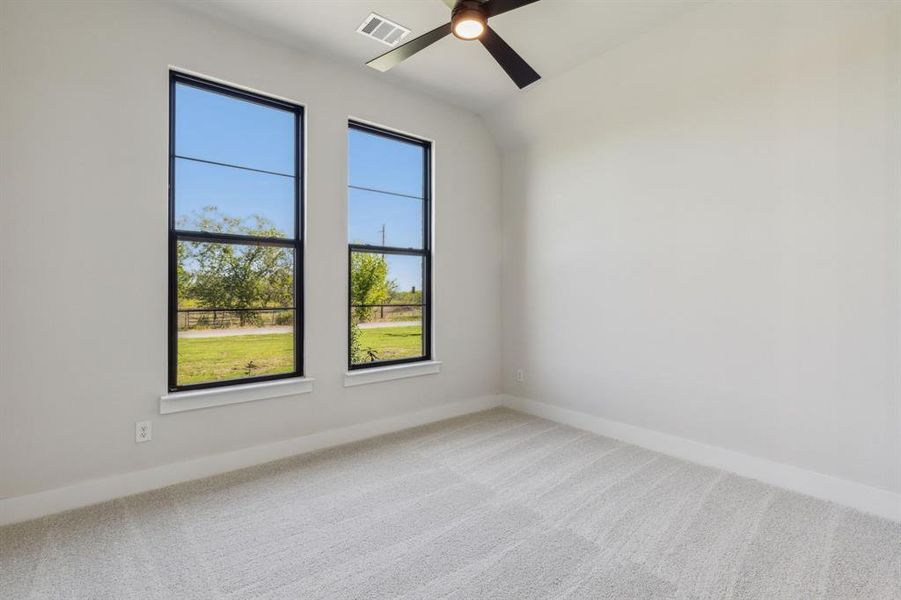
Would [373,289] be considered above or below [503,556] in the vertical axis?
above

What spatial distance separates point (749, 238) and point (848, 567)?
6.23 feet

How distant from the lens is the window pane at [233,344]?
9.44ft

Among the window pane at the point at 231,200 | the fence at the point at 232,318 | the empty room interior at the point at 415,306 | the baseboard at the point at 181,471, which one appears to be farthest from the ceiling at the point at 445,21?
the baseboard at the point at 181,471

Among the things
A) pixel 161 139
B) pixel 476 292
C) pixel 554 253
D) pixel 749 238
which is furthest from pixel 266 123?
pixel 749 238

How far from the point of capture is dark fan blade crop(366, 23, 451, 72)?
7.88 feet

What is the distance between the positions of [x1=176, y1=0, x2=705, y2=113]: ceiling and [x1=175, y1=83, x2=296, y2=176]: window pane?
20.4 inches

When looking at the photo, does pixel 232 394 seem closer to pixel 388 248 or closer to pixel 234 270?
pixel 234 270

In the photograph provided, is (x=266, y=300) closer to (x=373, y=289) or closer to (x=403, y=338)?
(x=373, y=289)

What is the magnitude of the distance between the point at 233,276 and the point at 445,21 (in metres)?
2.29

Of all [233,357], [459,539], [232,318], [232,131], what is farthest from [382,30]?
[459,539]

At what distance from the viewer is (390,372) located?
3750 mm

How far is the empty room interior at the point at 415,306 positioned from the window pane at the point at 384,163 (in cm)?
4

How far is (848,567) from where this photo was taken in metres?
1.93

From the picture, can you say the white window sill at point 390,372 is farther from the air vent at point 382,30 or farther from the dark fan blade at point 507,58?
the air vent at point 382,30
